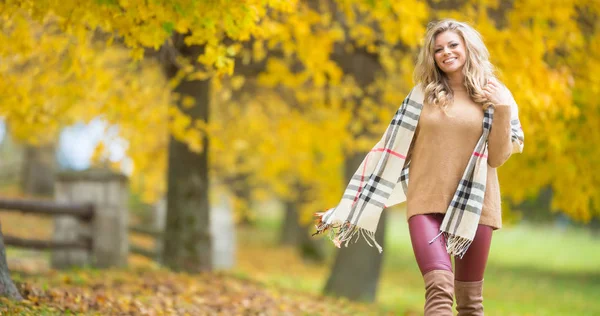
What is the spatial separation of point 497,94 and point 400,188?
2.52ft

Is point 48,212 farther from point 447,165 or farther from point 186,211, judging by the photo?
point 447,165

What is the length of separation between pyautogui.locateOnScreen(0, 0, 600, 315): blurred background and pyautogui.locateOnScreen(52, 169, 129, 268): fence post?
27mm

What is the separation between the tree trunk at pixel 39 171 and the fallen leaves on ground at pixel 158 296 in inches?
419

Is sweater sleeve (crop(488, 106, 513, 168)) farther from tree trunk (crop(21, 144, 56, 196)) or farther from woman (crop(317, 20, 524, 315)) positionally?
tree trunk (crop(21, 144, 56, 196))

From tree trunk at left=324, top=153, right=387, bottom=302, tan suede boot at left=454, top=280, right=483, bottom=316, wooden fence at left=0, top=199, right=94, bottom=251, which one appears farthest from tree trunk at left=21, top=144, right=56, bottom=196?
tan suede boot at left=454, top=280, right=483, bottom=316

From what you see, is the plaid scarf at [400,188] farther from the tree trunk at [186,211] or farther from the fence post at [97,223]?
the fence post at [97,223]

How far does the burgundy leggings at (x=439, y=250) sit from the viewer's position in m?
3.50

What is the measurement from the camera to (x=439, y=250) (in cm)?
352

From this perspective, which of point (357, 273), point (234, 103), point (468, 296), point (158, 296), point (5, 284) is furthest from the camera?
point (234, 103)

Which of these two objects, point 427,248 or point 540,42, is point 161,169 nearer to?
point 540,42

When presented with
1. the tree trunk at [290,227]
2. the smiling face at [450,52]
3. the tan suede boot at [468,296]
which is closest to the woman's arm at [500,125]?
the smiling face at [450,52]

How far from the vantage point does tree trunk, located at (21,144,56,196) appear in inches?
689

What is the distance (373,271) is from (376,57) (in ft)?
8.88

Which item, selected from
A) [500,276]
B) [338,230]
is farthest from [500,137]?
[500,276]
